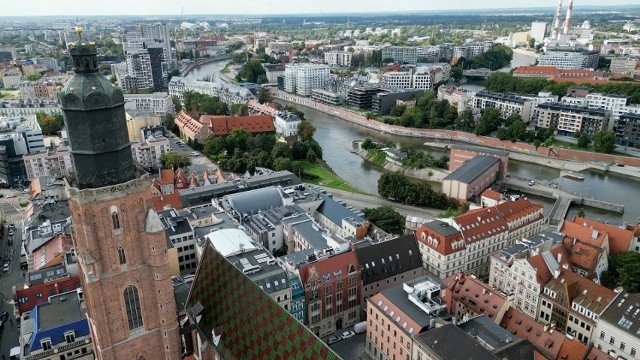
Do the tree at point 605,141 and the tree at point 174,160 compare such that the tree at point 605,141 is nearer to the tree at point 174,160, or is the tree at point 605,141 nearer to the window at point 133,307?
the tree at point 174,160

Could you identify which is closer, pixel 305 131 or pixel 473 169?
pixel 473 169

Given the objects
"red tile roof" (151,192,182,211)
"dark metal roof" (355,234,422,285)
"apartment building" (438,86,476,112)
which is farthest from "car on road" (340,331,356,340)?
"apartment building" (438,86,476,112)

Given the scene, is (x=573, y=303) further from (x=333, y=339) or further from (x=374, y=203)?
(x=374, y=203)

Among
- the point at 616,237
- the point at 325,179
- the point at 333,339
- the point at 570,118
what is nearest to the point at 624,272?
the point at 616,237

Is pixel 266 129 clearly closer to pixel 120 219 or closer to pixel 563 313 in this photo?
pixel 563 313

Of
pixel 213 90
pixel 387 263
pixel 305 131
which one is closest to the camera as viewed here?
pixel 387 263

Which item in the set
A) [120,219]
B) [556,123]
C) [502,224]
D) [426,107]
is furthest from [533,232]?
[426,107]
